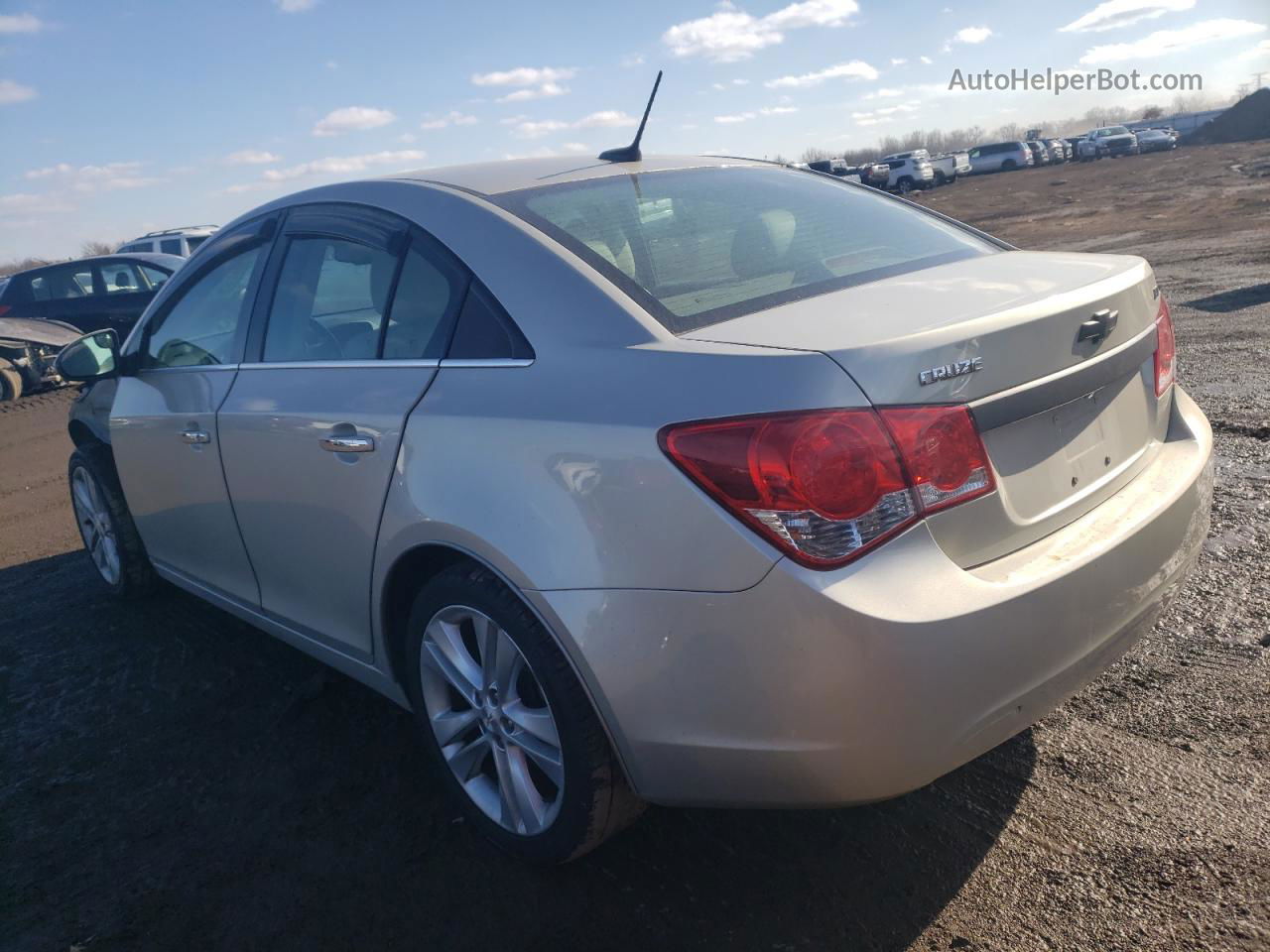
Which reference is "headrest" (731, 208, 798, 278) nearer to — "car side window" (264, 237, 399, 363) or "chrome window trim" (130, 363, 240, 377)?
"car side window" (264, 237, 399, 363)


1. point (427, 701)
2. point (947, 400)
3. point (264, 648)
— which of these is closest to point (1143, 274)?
point (947, 400)

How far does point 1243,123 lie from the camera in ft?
193

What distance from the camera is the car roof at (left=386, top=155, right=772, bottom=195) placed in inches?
115

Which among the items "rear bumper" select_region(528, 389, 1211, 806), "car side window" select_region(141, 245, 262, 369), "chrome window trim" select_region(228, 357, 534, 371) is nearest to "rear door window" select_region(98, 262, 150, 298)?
"car side window" select_region(141, 245, 262, 369)

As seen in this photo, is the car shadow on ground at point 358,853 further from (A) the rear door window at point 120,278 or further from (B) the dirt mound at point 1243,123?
(B) the dirt mound at point 1243,123

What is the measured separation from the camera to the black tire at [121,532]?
15.2ft

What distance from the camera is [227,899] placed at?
2588 millimetres

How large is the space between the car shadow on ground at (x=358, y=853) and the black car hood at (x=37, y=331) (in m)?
11.8

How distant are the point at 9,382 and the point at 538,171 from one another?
13.5m

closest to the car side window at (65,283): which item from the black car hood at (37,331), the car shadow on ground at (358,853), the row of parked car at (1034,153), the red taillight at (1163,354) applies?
the black car hood at (37,331)

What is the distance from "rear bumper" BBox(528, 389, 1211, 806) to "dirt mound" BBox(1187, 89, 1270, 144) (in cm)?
6584

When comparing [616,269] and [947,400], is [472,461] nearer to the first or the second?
[616,269]

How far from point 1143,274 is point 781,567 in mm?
1423

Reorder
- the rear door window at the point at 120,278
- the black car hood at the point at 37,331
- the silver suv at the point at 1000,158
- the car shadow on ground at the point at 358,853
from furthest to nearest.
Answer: the silver suv at the point at 1000,158
the rear door window at the point at 120,278
the black car hood at the point at 37,331
the car shadow on ground at the point at 358,853
